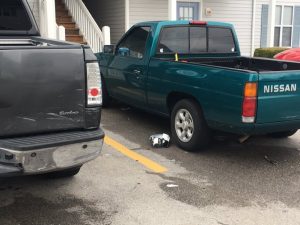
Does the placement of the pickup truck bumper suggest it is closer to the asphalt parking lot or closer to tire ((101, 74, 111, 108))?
the asphalt parking lot

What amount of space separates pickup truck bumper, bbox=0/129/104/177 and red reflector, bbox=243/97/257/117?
186 cm

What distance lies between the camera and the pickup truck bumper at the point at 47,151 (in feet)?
10.8

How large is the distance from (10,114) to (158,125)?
13.8ft

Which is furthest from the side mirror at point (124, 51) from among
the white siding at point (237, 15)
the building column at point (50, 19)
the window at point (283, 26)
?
the window at point (283, 26)

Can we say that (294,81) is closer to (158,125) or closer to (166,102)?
(166,102)

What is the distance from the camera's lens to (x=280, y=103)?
5.04 metres

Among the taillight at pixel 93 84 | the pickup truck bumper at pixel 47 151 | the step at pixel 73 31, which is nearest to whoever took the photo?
the pickup truck bumper at pixel 47 151

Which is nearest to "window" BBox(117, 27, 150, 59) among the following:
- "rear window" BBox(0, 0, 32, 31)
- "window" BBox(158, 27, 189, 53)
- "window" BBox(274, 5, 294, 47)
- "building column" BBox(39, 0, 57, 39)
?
"window" BBox(158, 27, 189, 53)

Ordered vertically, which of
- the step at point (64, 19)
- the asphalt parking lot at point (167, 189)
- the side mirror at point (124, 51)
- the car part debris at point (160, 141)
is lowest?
the asphalt parking lot at point (167, 189)

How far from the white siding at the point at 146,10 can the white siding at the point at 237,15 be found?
1839 millimetres

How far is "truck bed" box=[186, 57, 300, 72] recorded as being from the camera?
6.42 metres

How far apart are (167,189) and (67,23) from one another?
1071 cm

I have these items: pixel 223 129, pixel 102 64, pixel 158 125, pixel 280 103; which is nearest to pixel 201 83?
pixel 223 129

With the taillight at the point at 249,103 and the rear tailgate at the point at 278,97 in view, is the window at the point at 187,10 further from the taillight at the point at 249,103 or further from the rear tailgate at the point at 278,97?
the taillight at the point at 249,103
